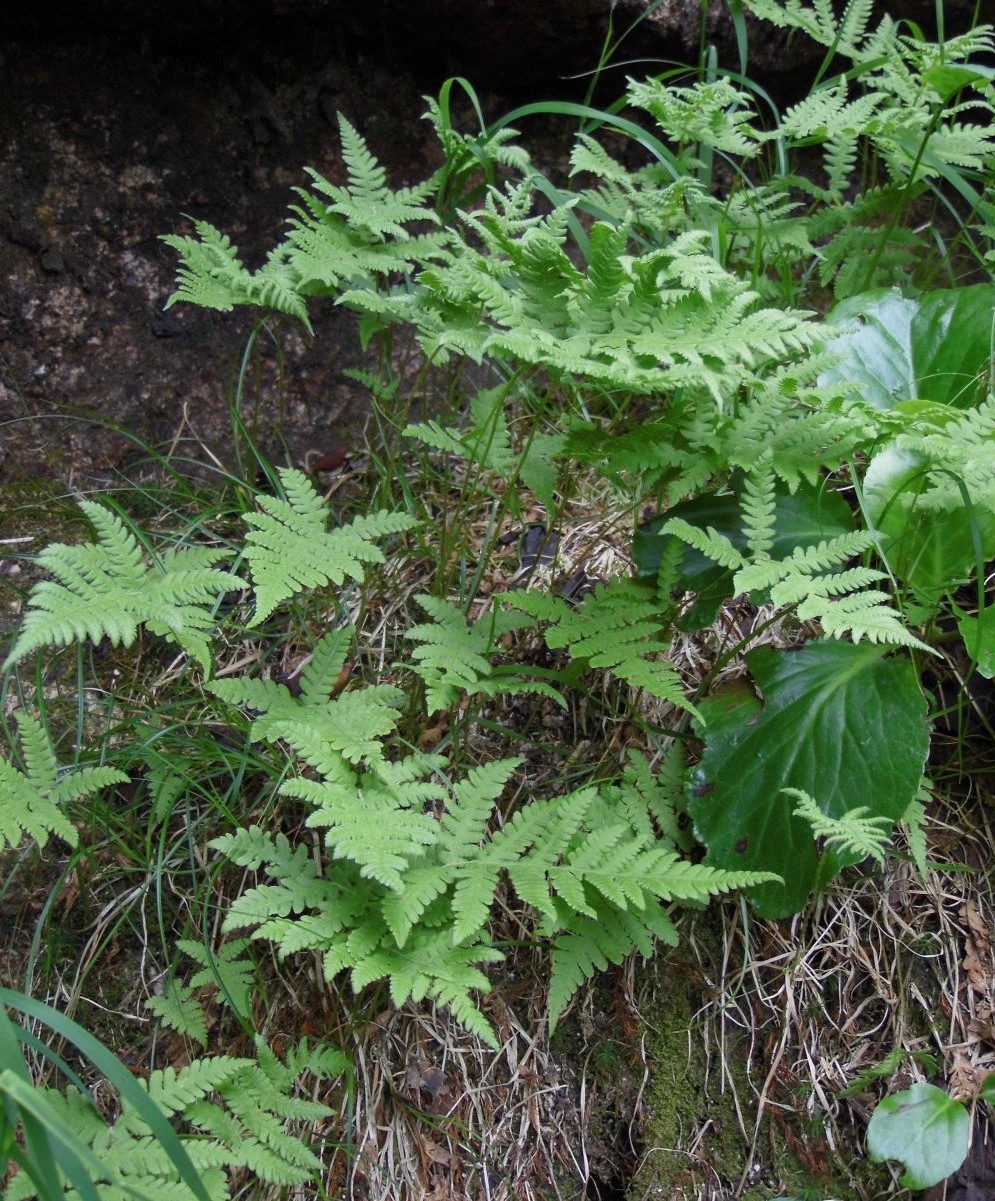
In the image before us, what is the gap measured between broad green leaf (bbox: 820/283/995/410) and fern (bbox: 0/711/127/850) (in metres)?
2.02

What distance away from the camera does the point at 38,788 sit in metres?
2.23

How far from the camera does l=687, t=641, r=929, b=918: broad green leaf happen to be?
2.27 meters

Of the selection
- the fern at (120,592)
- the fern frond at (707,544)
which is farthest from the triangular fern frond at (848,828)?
the fern at (120,592)

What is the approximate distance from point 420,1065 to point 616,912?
56 centimetres

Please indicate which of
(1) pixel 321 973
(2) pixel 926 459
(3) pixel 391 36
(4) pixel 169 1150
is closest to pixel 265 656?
(1) pixel 321 973

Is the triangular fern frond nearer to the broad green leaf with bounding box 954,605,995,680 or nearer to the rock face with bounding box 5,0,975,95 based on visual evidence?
the broad green leaf with bounding box 954,605,995,680

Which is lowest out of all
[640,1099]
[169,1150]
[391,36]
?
[640,1099]

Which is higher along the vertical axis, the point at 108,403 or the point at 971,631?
the point at 108,403

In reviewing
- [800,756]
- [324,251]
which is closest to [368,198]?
[324,251]

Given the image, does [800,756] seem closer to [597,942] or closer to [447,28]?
[597,942]

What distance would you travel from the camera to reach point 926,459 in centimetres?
247

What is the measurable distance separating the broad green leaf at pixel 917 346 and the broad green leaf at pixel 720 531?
1.13 feet

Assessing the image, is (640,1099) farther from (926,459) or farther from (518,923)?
(926,459)

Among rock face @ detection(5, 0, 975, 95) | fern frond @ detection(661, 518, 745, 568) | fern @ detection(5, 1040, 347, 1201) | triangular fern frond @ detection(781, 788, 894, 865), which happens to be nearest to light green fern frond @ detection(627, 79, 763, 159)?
rock face @ detection(5, 0, 975, 95)
